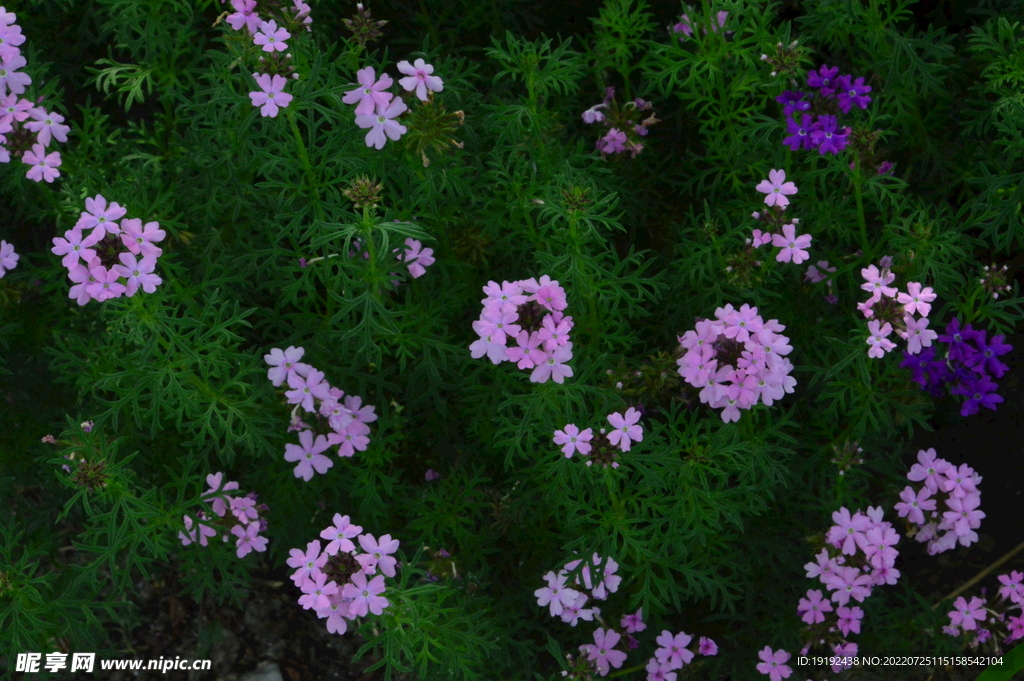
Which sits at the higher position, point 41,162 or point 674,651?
point 41,162

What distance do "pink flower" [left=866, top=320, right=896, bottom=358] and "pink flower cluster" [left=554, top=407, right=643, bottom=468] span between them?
3.05 ft

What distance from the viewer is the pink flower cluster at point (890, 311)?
3.40m

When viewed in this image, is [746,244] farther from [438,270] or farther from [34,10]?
[34,10]

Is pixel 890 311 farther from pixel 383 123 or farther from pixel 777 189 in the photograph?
pixel 383 123

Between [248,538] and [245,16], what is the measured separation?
209cm

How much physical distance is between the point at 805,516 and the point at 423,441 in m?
1.87

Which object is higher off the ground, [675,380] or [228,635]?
[675,380]

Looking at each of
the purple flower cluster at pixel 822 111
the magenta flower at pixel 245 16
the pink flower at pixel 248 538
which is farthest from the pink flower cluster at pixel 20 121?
the purple flower cluster at pixel 822 111

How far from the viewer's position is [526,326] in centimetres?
309

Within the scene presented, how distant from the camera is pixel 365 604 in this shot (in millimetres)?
3137

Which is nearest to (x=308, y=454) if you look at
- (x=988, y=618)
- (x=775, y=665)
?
(x=775, y=665)

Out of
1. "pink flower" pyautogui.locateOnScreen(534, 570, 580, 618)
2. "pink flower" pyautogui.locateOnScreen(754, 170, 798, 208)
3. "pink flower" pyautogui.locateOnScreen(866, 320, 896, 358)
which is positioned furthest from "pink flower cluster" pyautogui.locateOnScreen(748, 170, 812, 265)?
"pink flower" pyautogui.locateOnScreen(534, 570, 580, 618)

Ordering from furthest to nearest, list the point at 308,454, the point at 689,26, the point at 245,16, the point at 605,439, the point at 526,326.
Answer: the point at 689,26
the point at 308,454
the point at 605,439
the point at 245,16
the point at 526,326

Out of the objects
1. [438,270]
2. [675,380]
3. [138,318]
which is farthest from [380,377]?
[675,380]
